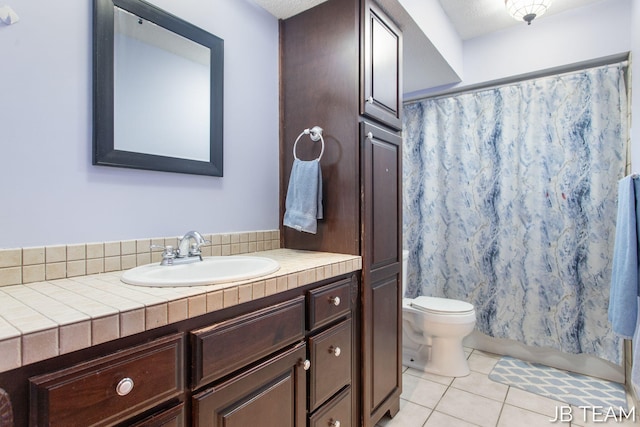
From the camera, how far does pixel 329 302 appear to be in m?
1.29

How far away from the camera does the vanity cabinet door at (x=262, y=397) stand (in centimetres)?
86

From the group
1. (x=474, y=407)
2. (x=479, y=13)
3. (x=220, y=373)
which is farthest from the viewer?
(x=479, y=13)

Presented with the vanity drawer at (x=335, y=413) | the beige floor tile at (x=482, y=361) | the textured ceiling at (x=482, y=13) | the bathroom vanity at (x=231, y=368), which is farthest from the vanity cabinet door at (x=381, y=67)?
the beige floor tile at (x=482, y=361)

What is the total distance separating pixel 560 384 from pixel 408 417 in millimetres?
1088

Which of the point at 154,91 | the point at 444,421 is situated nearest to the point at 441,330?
the point at 444,421

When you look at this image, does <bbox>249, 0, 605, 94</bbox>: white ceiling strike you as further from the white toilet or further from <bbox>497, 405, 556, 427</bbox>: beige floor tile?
<bbox>497, 405, 556, 427</bbox>: beige floor tile

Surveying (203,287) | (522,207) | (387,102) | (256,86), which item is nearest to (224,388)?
(203,287)

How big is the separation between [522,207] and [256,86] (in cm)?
197

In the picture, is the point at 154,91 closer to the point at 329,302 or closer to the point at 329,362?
the point at 329,302

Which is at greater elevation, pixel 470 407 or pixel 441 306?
pixel 441 306

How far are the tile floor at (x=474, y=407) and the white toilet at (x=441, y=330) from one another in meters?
0.08

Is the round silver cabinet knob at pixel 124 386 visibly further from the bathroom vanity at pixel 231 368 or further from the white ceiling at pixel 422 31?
the white ceiling at pixel 422 31

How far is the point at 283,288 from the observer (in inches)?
41.7

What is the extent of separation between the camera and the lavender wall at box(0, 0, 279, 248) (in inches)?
38.0
